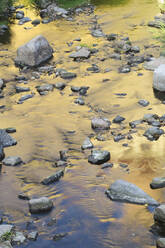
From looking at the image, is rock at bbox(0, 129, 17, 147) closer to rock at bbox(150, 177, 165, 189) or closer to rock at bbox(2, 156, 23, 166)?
rock at bbox(2, 156, 23, 166)

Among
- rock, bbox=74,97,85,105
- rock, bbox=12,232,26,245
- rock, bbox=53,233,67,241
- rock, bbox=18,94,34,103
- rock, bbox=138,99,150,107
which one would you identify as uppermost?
rock, bbox=138,99,150,107

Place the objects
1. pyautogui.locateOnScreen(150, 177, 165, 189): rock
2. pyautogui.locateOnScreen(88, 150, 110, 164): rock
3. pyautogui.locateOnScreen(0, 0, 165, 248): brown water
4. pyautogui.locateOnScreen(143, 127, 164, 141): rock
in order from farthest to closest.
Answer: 1. pyautogui.locateOnScreen(143, 127, 164, 141): rock
2. pyautogui.locateOnScreen(88, 150, 110, 164): rock
3. pyautogui.locateOnScreen(150, 177, 165, 189): rock
4. pyautogui.locateOnScreen(0, 0, 165, 248): brown water

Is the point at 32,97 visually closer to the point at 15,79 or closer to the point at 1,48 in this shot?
the point at 15,79

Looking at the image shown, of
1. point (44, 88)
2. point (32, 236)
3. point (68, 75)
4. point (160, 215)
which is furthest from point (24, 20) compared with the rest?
point (160, 215)

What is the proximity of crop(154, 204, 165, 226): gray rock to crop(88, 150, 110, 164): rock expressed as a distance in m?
1.55

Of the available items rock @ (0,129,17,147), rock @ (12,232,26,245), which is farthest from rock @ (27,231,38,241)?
rock @ (0,129,17,147)

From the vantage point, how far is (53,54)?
1098cm

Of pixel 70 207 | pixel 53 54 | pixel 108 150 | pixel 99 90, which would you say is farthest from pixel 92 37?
pixel 70 207

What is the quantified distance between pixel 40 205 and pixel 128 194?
3.91ft

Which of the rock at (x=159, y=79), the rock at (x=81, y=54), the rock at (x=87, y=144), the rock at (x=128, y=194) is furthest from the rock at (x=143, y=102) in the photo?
the rock at (x=81, y=54)

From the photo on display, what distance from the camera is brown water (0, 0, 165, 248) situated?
4719 millimetres

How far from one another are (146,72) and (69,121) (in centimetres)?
289

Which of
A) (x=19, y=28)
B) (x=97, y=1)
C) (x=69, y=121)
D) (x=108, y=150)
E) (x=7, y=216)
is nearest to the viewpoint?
(x=7, y=216)

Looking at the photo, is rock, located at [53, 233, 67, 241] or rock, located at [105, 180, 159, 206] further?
rock, located at [105, 180, 159, 206]
